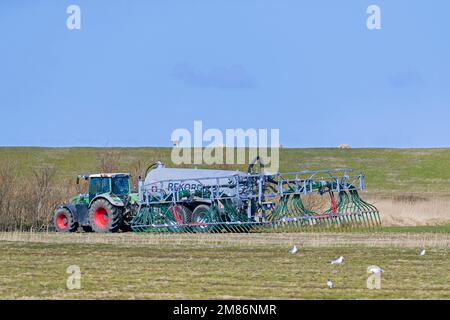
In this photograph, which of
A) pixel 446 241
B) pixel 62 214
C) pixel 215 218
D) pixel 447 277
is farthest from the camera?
pixel 62 214

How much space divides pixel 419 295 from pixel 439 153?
56.6 meters

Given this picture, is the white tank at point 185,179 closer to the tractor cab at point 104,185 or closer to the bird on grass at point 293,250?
the tractor cab at point 104,185

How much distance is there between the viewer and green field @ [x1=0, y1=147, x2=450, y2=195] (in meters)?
60.5

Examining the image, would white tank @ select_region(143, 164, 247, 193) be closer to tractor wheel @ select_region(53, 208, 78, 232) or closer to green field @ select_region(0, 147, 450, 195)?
tractor wheel @ select_region(53, 208, 78, 232)

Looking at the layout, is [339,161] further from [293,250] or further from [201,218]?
[293,250]

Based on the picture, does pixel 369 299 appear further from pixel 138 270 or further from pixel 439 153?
pixel 439 153

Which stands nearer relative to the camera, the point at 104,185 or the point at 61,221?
the point at 104,185

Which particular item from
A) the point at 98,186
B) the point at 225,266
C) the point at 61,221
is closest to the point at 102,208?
the point at 98,186

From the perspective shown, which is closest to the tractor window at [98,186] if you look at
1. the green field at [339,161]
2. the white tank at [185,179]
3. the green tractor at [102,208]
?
the green tractor at [102,208]

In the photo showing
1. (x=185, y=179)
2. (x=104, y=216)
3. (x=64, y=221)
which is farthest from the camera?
(x=64, y=221)

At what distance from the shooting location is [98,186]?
113 feet

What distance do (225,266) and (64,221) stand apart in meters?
16.3
